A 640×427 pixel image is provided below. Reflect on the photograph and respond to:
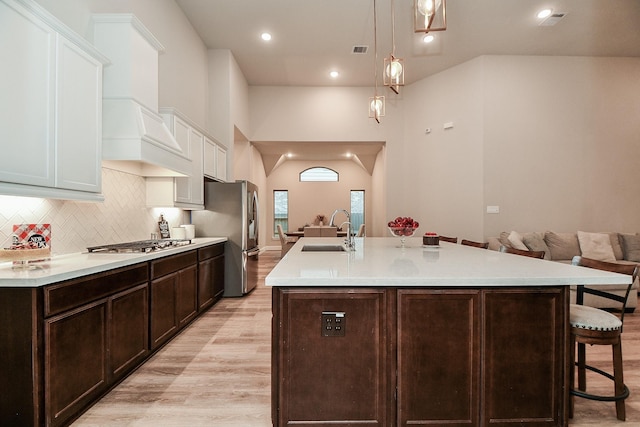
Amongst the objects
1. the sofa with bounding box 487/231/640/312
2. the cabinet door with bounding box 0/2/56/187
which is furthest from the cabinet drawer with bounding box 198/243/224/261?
the sofa with bounding box 487/231/640/312

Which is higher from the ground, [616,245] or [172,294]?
[616,245]

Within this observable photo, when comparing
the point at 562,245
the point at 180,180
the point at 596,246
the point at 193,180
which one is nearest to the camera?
the point at 180,180

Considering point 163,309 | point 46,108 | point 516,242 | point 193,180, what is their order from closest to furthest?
point 46,108 → point 163,309 → point 193,180 → point 516,242

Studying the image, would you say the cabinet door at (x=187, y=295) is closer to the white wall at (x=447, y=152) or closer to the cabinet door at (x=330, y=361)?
the cabinet door at (x=330, y=361)

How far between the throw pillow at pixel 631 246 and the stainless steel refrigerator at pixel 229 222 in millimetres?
5655

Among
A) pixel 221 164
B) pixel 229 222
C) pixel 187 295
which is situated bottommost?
pixel 187 295

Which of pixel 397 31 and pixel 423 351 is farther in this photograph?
pixel 397 31

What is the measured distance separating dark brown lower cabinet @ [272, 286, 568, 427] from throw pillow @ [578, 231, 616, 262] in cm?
434

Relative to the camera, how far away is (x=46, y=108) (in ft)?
6.47

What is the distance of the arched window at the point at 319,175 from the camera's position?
1207cm

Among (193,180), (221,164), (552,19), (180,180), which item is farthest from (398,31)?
(180,180)

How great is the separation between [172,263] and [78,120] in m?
1.41

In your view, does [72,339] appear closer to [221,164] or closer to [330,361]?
[330,361]

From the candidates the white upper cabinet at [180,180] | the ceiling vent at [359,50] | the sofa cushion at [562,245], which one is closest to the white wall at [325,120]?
the ceiling vent at [359,50]
